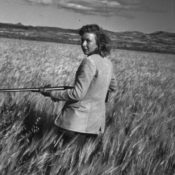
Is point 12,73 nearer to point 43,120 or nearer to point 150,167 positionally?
point 43,120

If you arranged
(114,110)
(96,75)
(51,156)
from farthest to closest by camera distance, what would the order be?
(114,110) → (96,75) → (51,156)

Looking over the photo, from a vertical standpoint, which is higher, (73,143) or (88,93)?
(88,93)

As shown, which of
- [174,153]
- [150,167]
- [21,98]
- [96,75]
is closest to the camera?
[150,167]

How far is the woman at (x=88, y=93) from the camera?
1.90 meters

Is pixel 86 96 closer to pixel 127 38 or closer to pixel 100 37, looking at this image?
pixel 100 37

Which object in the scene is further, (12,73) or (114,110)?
(12,73)

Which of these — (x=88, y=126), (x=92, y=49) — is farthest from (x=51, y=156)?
(x=92, y=49)

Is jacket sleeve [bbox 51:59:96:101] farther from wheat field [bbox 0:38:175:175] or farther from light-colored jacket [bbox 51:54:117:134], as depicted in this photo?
wheat field [bbox 0:38:175:175]

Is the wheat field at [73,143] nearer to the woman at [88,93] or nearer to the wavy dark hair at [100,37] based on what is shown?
the woman at [88,93]

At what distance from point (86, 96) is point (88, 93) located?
0.02m

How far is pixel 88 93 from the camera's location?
78.2 inches

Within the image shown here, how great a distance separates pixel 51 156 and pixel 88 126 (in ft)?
1.42

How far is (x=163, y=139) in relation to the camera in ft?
7.68

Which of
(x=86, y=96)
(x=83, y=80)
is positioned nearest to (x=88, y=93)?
(x=86, y=96)
